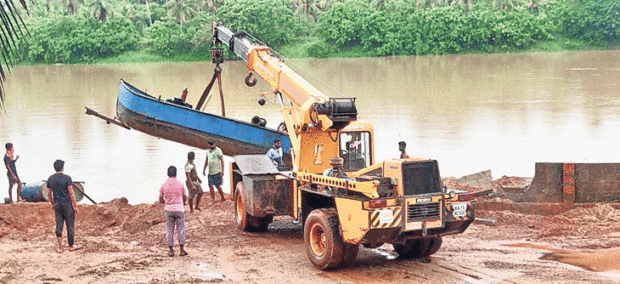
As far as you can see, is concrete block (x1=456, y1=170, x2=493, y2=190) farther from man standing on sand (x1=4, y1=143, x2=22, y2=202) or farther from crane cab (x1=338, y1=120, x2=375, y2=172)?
man standing on sand (x1=4, y1=143, x2=22, y2=202)

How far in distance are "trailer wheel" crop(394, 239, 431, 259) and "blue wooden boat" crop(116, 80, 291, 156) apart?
336 inches

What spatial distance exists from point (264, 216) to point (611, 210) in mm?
5346

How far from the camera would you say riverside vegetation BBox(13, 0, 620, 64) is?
71312mm

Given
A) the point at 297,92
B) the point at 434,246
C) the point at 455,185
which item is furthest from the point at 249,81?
the point at 434,246

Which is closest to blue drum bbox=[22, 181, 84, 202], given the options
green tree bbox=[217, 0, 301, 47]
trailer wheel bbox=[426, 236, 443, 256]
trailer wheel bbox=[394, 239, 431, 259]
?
trailer wheel bbox=[394, 239, 431, 259]

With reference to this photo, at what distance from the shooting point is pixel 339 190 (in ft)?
36.0

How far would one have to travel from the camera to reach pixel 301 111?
41.5ft

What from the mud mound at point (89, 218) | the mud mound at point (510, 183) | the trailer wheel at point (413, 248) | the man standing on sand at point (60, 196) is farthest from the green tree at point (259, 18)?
the trailer wheel at point (413, 248)

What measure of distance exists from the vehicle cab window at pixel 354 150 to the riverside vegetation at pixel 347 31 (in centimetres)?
5851

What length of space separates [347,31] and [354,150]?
198 feet

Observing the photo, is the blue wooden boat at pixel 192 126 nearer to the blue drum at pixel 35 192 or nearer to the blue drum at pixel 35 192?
the blue drum at pixel 35 192

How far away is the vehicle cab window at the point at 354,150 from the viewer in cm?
1275

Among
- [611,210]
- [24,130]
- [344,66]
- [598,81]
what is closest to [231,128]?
[611,210]

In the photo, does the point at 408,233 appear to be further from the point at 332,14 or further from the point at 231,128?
the point at 332,14
